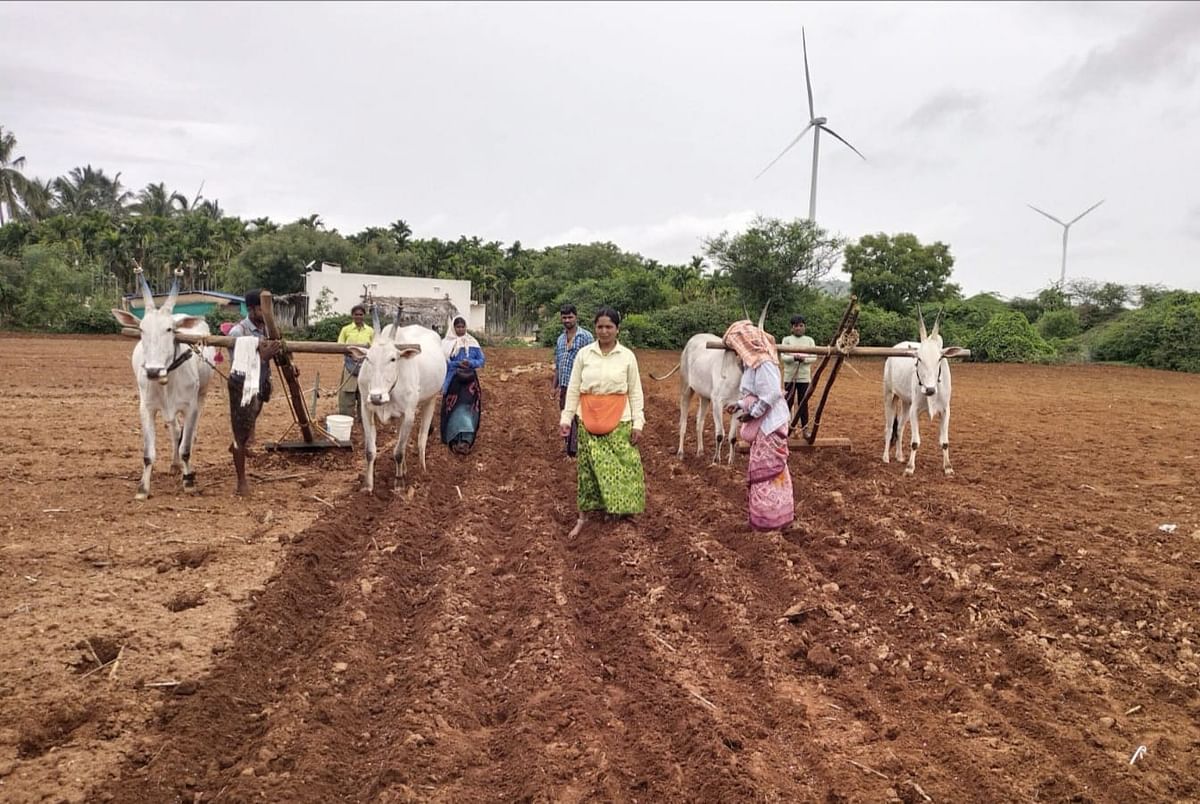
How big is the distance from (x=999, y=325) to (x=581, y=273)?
1090 inches

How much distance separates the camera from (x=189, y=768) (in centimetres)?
361

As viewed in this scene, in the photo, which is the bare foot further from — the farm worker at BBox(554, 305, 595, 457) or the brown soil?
the farm worker at BBox(554, 305, 595, 457)

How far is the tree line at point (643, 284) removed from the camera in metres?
33.8

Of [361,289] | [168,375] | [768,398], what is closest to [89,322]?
[361,289]

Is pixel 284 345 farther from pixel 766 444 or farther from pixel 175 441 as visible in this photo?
pixel 766 444

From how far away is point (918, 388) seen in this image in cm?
1028

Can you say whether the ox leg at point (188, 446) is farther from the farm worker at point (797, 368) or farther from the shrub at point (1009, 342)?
the shrub at point (1009, 342)

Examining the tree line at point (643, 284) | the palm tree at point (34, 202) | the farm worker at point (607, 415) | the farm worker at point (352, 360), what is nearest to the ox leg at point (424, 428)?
the farm worker at point (352, 360)

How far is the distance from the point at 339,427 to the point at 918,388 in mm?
7411

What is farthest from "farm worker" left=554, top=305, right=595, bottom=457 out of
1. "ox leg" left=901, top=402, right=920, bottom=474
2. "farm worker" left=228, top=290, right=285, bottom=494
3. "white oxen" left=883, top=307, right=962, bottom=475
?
"ox leg" left=901, top=402, right=920, bottom=474

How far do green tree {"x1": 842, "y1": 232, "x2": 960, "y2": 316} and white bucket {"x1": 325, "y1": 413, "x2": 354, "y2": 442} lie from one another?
32056 millimetres

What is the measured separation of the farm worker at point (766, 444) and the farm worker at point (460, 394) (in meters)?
4.49

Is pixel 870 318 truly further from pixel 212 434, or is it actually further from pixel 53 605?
pixel 53 605

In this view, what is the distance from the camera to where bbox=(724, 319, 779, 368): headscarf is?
7.34m
